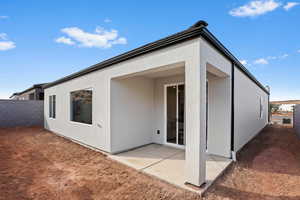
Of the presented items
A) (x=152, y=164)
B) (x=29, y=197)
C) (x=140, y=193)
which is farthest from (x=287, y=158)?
(x=29, y=197)

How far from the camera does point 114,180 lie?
120 inches

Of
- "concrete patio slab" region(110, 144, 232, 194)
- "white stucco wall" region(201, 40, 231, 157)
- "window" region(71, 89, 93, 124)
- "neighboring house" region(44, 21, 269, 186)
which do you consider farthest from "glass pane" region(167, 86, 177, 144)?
"window" region(71, 89, 93, 124)

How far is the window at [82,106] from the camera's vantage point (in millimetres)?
5594

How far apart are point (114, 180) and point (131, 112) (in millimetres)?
2395

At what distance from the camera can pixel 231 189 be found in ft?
9.02

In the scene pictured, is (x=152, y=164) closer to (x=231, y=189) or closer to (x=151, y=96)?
(x=231, y=189)

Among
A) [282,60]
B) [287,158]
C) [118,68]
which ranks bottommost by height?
[287,158]

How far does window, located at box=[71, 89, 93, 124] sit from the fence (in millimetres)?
7336

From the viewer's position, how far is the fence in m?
10.4

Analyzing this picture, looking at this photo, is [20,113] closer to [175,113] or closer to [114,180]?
[114,180]

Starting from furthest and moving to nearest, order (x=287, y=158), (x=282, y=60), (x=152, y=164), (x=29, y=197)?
1. (x=282, y=60)
2. (x=287, y=158)
3. (x=152, y=164)
4. (x=29, y=197)

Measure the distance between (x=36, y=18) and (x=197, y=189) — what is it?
7.77m

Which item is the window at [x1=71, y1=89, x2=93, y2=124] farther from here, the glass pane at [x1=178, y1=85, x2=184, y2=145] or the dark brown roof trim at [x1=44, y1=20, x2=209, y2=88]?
the glass pane at [x1=178, y1=85, x2=184, y2=145]

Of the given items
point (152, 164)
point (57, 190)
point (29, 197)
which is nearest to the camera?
point (29, 197)
